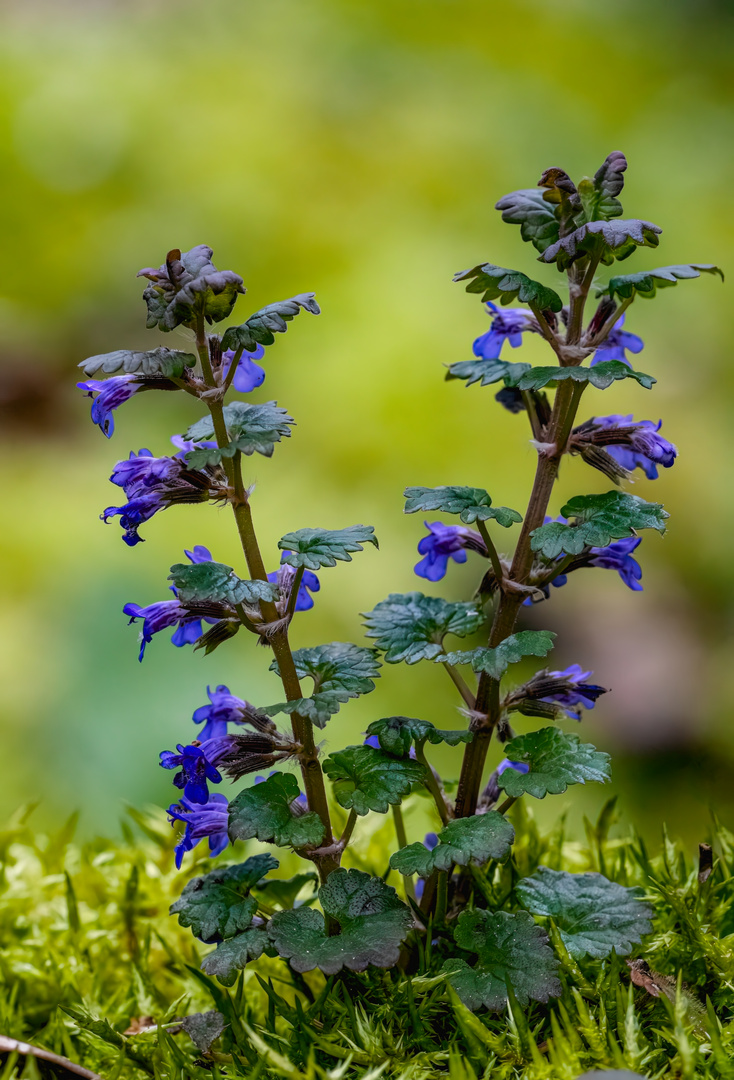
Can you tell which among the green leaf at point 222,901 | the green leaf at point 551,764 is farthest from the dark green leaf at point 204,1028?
the green leaf at point 551,764

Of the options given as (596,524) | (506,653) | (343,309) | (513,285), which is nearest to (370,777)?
(506,653)

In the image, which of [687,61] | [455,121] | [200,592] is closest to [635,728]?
[200,592]

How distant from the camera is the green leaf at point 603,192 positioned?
2.56 feet

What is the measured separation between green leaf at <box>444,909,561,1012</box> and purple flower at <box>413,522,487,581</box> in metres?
0.29

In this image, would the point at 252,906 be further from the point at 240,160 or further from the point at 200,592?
the point at 240,160

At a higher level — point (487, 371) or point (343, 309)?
point (343, 309)

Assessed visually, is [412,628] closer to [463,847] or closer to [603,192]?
[463,847]

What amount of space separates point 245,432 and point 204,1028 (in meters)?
0.51

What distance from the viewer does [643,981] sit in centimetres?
86

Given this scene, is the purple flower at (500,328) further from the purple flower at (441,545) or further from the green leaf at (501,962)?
the green leaf at (501,962)

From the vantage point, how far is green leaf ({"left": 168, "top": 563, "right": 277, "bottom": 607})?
72cm

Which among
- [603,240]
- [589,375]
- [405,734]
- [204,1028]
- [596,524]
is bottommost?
[204,1028]

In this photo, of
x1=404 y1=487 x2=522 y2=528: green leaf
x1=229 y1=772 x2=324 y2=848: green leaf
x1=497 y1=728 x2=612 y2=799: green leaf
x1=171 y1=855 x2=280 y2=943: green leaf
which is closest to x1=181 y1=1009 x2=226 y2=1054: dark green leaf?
x1=171 y1=855 x2=280 y2=943: green leaf

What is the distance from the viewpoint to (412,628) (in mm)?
865
